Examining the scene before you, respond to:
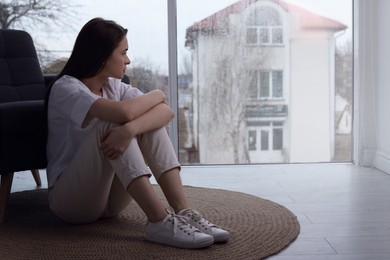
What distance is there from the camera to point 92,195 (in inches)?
79.4

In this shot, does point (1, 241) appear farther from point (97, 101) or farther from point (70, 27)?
point (70, 27)

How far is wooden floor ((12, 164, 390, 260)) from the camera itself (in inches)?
75.7

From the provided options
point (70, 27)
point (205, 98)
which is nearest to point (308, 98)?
Result: point (205, 98)

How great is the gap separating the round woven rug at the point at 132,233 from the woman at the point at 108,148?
2.3 inches

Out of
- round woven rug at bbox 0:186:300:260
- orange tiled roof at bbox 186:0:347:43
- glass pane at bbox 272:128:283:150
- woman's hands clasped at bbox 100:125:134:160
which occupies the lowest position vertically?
round woven rug at bbox 0:186:300:260

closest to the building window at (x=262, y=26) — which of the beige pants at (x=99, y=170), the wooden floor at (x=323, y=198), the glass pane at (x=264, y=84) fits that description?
the glass pane at (x=264, y=84)

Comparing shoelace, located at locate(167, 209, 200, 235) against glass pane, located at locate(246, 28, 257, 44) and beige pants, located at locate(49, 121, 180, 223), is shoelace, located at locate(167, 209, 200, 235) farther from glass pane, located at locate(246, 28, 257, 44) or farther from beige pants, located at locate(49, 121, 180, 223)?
glass pane, located at locate(246, 28, 257, 44)

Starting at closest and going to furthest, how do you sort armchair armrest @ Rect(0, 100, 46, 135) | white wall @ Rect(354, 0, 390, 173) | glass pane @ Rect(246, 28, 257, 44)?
1. armchair armrest @ Rect(0, 100, 46, 135)
2. white wall @ Rect(354, 0, 390, 173)
3. glass pane @ Rect(246, 28, 257, 44)

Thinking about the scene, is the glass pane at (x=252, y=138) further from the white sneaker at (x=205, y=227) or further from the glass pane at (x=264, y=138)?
the white sneaker at (x=205, y=227)

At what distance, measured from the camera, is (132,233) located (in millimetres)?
2096

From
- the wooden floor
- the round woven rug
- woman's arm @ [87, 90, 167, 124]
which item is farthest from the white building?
woman's arm @ [87, 90, 167, 124]

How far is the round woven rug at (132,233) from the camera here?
186 cm

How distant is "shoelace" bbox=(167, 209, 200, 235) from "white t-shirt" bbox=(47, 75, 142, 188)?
415mm

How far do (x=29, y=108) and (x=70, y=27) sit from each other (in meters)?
1.87
